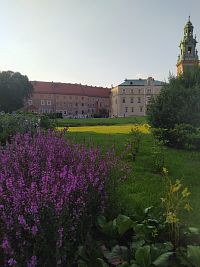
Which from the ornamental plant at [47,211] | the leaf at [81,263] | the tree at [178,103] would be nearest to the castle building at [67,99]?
the tree at [178,103]

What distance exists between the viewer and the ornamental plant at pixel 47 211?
3330 millimetres

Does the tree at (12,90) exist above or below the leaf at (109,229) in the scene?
above

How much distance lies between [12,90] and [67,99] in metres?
57.1

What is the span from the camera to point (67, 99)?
426 feet

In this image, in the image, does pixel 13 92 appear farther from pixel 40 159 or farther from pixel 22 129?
pixel 40 159

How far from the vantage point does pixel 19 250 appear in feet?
11.3

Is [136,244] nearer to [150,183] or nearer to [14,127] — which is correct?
[150,183]

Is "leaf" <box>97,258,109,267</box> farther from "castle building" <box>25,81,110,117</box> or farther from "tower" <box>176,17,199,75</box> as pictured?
"castle building" <box>25,81,110,117</box>

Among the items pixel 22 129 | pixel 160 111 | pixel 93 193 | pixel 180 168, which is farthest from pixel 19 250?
pixel 160 111

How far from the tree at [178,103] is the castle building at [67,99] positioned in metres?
105

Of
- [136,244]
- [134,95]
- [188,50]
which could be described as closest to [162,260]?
[136,244]

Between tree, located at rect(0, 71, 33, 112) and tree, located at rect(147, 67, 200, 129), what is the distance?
192 ft

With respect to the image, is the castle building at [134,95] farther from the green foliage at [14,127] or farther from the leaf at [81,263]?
the leaf at [81,263]

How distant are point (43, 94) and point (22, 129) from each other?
11587 cm
